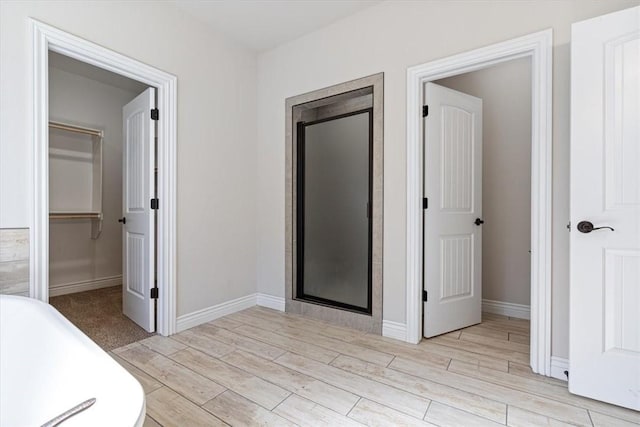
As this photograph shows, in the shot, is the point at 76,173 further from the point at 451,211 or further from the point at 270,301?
the point at 451,211

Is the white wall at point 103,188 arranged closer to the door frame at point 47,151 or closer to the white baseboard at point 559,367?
the door frame at point 47,151

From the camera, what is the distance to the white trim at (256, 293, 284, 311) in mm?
3172

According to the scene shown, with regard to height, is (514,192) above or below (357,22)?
below

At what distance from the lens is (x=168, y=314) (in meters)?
2.51

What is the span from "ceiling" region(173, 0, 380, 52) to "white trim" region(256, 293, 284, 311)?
2603 millimetres

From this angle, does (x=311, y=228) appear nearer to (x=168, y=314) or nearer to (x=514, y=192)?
(x=168, y=314)

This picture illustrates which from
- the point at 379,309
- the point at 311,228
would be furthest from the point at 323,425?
the point at 311,228

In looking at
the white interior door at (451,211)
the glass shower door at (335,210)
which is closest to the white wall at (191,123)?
the glass shower door at (335,210)

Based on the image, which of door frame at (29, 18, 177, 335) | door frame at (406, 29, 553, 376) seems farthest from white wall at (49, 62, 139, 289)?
door frame at (406, 29, 553, 376)

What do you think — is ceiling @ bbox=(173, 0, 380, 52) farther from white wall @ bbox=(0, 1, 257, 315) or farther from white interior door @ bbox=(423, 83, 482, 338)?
white interior door @ bbox=(423, 83, 482, 338)

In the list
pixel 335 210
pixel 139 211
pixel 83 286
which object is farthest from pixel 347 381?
pixel 83 286

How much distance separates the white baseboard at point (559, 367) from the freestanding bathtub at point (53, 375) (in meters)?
2.18

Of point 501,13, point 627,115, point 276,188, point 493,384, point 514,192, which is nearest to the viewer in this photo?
point 627,115

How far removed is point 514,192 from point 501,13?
63.7 inches
